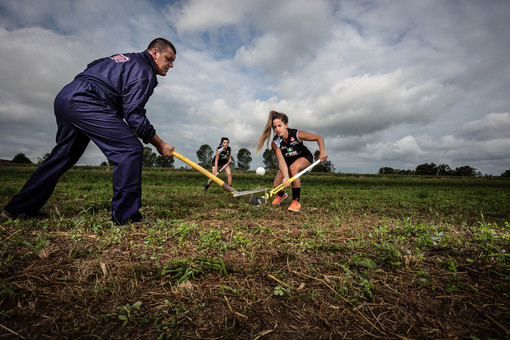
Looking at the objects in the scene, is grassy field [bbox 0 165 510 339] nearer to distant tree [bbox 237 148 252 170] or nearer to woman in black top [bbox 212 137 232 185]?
woman in black top [bbox 212 137 232 185]

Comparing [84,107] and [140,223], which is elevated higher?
[84,107]

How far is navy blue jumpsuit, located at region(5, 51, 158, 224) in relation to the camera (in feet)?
9.86

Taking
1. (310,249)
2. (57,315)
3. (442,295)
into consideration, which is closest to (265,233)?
(310,249)

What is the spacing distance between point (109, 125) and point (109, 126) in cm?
1

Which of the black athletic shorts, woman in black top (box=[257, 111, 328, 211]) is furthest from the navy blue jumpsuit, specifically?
the black athletic shorts

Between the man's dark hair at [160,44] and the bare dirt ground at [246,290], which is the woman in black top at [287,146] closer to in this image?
the man's dark hair at [160,44]

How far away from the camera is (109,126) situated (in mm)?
3025

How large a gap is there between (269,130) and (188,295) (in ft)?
17.0

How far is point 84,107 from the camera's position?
3.01 metres

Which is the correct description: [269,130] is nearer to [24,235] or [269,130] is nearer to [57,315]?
[24,235]

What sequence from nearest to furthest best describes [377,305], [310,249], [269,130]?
[377,305], [310,249], [269,130]

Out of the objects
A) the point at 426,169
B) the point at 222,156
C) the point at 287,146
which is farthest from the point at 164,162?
the point at 426,169

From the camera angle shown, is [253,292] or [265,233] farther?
[265,233]

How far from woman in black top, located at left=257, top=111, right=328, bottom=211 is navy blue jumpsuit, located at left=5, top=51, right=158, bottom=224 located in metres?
3.48
